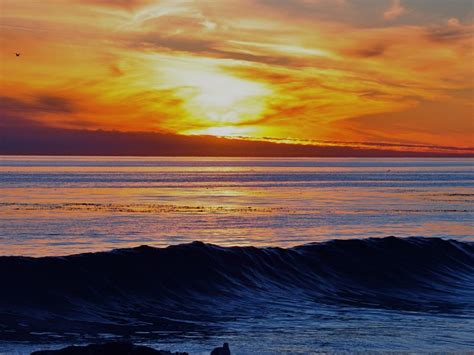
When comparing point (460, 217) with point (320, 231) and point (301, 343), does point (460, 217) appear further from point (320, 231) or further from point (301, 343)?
point (301, 343)

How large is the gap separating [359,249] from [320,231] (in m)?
11.3

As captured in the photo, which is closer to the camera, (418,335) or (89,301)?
(418,335)

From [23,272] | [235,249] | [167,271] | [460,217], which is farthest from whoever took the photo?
[460,217]

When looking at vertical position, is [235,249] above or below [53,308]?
above

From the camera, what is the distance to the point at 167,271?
2967 centimetres

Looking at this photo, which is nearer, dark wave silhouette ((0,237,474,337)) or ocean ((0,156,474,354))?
ocean ((0,156,474,354))

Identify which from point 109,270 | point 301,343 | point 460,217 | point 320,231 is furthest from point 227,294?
point 460,217

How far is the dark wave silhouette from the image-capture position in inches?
956

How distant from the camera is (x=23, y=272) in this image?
27266 mm

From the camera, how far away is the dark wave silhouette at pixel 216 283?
24281mm

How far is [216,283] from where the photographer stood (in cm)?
2945

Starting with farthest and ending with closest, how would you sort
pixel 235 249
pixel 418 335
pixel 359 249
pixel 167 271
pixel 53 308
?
pixel 359 249
pixel 235 249
pixel 167 271
pixel 53 308
pixel 418 335

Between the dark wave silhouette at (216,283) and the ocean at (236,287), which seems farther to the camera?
the dark wave silhouette at (216,283)

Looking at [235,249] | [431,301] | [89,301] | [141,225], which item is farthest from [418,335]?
[141,225]
